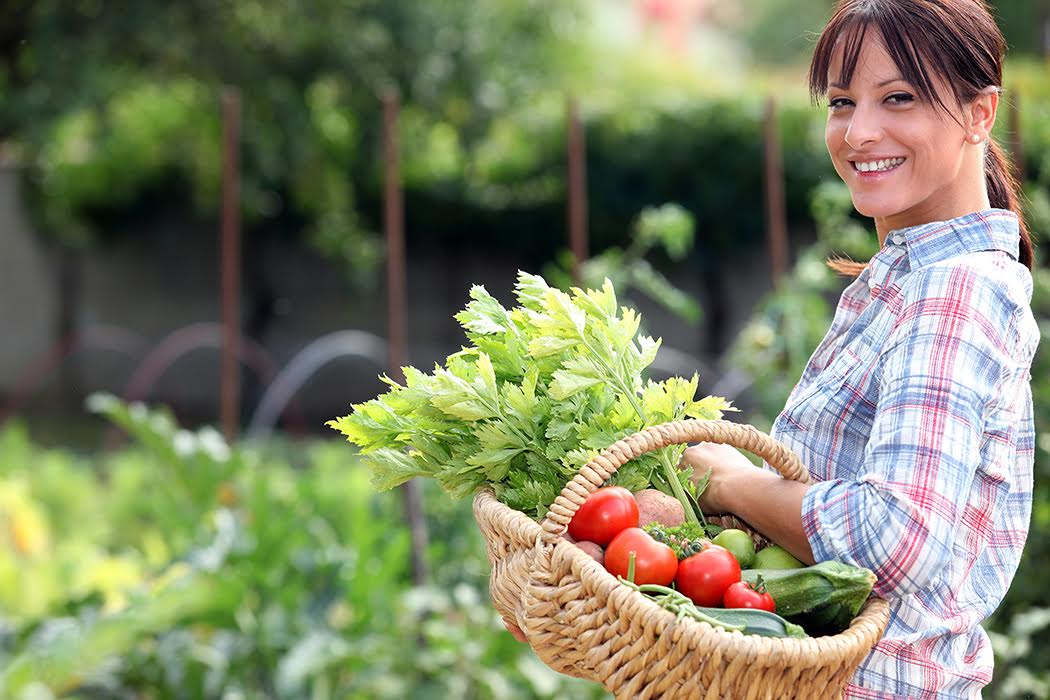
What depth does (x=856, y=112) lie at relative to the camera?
1.29 m

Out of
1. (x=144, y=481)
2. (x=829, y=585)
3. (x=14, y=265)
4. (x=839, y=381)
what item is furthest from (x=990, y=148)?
(x=14, y=265)

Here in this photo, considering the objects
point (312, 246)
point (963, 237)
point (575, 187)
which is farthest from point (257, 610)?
point (312, 246)

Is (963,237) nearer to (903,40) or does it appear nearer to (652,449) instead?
(903,40)

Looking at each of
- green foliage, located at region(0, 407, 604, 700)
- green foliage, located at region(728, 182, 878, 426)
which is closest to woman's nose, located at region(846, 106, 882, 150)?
green foliage, located at region(728, 182, 878, 426)

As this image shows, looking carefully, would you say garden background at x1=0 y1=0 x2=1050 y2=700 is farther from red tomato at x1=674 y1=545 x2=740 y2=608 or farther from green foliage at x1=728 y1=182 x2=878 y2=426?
red tomato at x1=674 y1=545 x2=740 y2=608

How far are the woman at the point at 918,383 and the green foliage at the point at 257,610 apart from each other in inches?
67.9

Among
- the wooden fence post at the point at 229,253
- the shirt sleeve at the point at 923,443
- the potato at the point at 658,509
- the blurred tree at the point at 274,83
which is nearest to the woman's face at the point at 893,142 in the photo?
the shirt sleeve at the point at 923,443

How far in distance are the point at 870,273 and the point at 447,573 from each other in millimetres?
2158

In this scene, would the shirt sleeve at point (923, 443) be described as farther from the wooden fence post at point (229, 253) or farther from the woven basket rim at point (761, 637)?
the wooden fence post at point (229, 253)

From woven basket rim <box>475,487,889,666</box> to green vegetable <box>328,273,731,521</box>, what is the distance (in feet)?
0.46

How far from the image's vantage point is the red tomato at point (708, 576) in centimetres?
119

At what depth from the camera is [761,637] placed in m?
1.10

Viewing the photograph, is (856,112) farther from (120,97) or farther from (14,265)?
(14,265)

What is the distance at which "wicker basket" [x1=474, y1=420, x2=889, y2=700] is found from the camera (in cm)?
110
